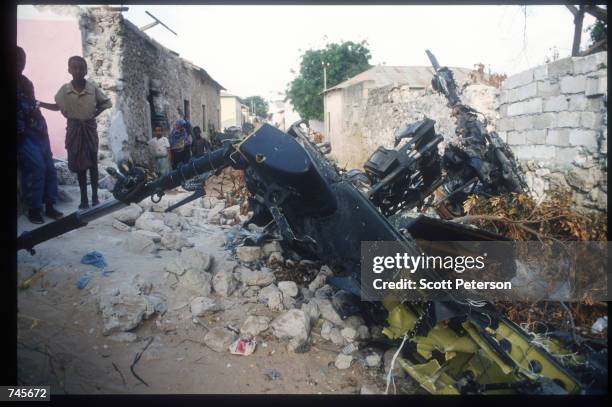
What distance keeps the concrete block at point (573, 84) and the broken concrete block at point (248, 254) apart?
390cm

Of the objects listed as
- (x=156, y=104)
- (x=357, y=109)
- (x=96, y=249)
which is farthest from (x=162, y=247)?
(x=357, y=109)

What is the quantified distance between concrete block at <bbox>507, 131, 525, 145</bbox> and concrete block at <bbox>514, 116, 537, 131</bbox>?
0.07 m

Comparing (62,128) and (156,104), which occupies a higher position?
(156,104)

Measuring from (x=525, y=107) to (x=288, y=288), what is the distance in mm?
4102

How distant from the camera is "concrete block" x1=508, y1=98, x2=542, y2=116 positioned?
14.8 ft

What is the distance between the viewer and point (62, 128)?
479cm

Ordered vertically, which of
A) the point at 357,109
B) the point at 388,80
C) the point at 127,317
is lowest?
the point at 127,317

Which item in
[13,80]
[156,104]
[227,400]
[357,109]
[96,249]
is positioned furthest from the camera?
[357,109]

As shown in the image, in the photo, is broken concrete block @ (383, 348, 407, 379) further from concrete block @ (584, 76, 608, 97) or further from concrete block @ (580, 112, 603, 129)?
concrete block @ (584, 76, 608, 97)

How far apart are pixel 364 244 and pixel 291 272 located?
1126 mm

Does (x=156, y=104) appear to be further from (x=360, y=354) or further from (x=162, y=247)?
(x=360, y=354)

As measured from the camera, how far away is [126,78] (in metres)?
6.96

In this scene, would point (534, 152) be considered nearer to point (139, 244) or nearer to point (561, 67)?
point (561, 67)

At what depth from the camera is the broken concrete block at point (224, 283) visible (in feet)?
9.29
